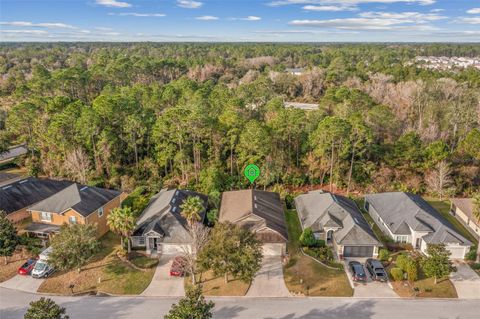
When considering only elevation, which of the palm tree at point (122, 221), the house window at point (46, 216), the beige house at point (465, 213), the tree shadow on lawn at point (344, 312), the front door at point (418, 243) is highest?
the palm tree at point (122, 221)

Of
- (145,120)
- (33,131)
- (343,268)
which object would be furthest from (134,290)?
(33,131)

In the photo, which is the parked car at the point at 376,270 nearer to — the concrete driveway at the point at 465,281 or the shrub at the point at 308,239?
the shrub at the point at 308,239

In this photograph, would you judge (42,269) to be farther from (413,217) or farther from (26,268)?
(413,217)

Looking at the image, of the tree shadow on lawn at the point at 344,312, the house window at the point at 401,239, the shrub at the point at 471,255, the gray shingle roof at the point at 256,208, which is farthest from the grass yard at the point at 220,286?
the shrub at the point at 471,255

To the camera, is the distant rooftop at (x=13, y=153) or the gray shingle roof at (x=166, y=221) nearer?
the gray shingle roof at (x=166, y=221)

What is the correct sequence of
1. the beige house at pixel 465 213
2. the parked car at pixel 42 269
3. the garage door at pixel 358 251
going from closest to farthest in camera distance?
1. the parked car at pixel 42 269
2. the garage door at pixel 358 251
3. the beige house at pixel 465 213

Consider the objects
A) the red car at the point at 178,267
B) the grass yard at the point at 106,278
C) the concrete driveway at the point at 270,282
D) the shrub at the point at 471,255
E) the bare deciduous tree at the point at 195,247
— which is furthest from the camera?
the shrub at the point at 471,255

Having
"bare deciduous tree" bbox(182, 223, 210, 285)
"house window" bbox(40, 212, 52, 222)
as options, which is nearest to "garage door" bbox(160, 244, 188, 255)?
"bare deciduous tree" bbox(182, 223, 210, 285)

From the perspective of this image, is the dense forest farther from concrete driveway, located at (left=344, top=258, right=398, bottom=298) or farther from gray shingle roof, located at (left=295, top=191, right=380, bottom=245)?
concrete driveway, located at (left=344, top=258, right=398, bottom=298)
